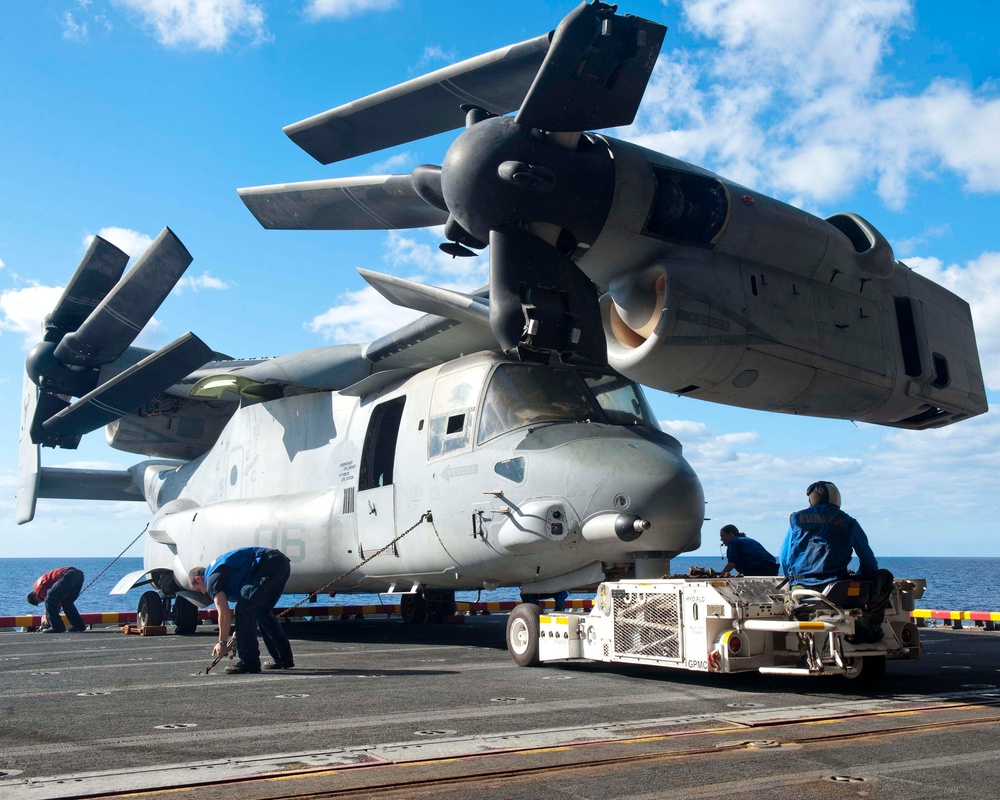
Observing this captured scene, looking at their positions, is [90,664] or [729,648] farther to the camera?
[90,664]

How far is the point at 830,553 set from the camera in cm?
745

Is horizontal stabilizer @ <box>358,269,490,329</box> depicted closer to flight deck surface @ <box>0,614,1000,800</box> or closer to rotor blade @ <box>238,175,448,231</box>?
rotor blade @ <box>238,175,448,231</box>

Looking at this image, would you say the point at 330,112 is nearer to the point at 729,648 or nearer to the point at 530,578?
the point at 530,578

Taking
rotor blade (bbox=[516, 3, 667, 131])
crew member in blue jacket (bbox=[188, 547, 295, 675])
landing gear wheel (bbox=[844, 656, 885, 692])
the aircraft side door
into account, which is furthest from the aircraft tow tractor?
the aircraft side door

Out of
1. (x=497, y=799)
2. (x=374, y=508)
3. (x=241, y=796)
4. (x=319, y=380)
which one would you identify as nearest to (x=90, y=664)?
(x=374, y=508)

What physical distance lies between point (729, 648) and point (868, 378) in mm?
2577

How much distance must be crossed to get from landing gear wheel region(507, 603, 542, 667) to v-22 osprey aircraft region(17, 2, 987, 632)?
1.66 feet

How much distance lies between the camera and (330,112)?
8.70m

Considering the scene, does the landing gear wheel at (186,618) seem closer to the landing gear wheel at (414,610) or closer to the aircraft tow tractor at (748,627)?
the landing gear wheel at (414,610)

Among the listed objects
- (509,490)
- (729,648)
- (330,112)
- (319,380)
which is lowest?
(729,648)

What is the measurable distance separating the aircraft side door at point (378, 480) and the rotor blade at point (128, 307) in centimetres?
406

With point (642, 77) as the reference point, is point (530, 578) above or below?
below

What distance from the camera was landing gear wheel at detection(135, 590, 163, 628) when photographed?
1568cm

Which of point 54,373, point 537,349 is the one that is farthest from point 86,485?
point 537,349
